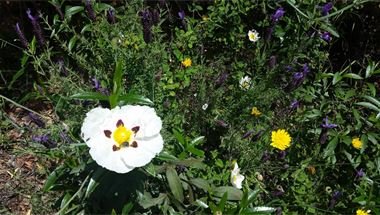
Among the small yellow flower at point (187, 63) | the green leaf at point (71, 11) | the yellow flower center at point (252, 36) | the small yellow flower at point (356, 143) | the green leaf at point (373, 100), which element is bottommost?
the small yellow flower at point (356, 143)

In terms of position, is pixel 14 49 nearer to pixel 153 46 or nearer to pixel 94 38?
pixel 94 38

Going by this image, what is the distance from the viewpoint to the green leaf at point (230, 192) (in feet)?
7.19

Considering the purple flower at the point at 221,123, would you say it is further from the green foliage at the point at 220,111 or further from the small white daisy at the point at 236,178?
the small white daisy at the point at 236,178

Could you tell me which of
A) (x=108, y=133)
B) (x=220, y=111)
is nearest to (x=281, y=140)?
(x=220, y=111)

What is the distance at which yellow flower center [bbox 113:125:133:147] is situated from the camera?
1809mm

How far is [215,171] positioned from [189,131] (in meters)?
0.22

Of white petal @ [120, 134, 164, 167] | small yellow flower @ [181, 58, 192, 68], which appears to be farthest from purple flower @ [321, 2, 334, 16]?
white petal @ [120, 134, 164, 167]

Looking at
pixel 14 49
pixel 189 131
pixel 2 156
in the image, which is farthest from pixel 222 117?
pixel 14 49

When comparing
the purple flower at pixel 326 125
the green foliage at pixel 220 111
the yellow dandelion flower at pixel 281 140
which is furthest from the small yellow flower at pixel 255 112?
the purple flower at pixel 326 125

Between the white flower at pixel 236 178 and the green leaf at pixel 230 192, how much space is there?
0.35 feet

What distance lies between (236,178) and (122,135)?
28.1 inches

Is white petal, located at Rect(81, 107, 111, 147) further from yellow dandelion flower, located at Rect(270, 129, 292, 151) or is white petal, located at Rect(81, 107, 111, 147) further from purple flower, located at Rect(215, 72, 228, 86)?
yellow dandelion flower, located at Rect(270, 129, 292, 151)

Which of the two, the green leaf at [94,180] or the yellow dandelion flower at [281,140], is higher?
the green leaf at [94,180]

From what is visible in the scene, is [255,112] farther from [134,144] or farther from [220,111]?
[134,144]
